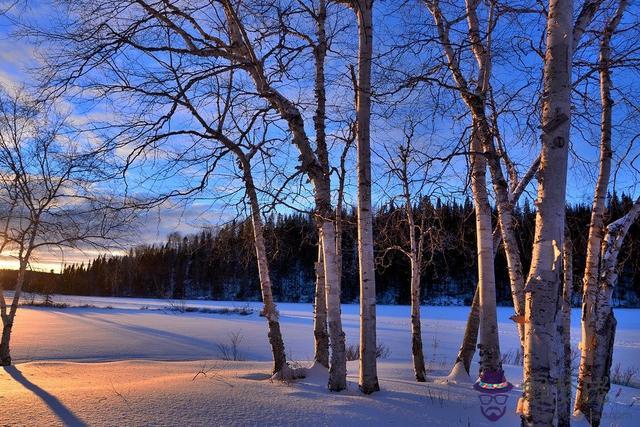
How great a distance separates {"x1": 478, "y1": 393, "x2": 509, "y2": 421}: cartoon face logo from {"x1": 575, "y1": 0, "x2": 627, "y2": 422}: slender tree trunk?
2.77 ft

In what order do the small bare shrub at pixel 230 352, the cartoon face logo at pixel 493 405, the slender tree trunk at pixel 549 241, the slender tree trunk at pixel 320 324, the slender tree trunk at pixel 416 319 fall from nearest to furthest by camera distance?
the slender tree trunk at pixel 549 241 → the cartoon face logo at pixel 493 405 → the slender tree trunk at pixel 320 324 → the slender tree trunk at pixel 416 319 → the small bare shrub at pixel 230 352

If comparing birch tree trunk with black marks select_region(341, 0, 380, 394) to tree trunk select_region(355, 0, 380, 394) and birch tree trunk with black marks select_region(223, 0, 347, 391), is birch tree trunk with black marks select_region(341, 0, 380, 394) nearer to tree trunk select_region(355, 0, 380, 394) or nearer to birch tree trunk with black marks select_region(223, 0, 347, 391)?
tree trunk select_region(355, 0, 380, 394)

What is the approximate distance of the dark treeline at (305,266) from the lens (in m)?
9.09

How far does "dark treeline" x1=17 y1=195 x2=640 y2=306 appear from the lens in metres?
9.09

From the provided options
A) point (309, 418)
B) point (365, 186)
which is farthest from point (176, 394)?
point (365, 186)

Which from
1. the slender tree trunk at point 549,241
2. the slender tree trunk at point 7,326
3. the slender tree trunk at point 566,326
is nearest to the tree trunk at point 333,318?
the slender tree trunk at point 566,326

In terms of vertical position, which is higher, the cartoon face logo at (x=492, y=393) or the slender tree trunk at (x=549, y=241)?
the slender tree trunk at (x=549, y=241)

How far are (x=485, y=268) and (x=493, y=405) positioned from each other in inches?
80.3

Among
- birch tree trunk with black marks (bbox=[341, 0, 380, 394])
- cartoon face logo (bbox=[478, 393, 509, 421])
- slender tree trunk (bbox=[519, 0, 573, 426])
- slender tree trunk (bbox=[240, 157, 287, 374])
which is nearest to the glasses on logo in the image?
cartoon face logo (bbox=[478, 393, 509, 421])

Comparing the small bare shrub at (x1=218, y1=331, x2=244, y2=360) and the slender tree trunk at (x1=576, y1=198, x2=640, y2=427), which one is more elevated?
the slender tree trunk at (x1=576, y1=198, x2=640, y2=427)

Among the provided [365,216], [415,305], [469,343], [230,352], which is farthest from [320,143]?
[230,352]

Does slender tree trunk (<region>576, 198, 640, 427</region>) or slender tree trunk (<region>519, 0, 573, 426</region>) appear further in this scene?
slender tree trunk (<region>576, 198, 640, 427</region>)

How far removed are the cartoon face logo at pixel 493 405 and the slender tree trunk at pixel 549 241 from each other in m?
2.19

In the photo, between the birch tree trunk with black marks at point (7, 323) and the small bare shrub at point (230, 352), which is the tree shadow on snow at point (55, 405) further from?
the small bare shrub at point (230, 352)
